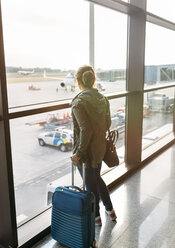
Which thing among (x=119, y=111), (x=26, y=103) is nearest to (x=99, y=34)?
(x=119, y=111)

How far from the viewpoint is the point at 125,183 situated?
3.39m

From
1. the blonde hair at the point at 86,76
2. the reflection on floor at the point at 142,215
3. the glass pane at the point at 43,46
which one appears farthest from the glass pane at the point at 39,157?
the blonde hair at the point at 86,76

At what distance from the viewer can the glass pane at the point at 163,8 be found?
12.5 feet

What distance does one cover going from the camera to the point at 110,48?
3.29 metres

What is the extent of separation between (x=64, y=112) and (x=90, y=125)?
2.10ft

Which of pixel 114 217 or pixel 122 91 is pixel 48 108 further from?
pixel 122 91

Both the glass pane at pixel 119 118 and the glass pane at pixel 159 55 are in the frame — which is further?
the glass pane at pixel 159 55

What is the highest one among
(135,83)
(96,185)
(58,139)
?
(135,83)

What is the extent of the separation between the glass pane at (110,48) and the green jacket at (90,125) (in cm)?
105

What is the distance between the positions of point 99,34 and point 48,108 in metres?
1.31

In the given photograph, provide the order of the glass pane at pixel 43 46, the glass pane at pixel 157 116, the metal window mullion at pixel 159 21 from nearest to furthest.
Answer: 1. the glass pane at pixel 43 46
2. the metal window mullion at pixel 159 21
3. the glass pane at pixel 157 116

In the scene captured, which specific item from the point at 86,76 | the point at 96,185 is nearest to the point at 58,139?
→ the point at 96,185

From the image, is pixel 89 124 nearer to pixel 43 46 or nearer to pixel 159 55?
pixel 43 46

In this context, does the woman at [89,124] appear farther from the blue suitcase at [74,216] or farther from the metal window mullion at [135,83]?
the metal window mullion at [135,83]
